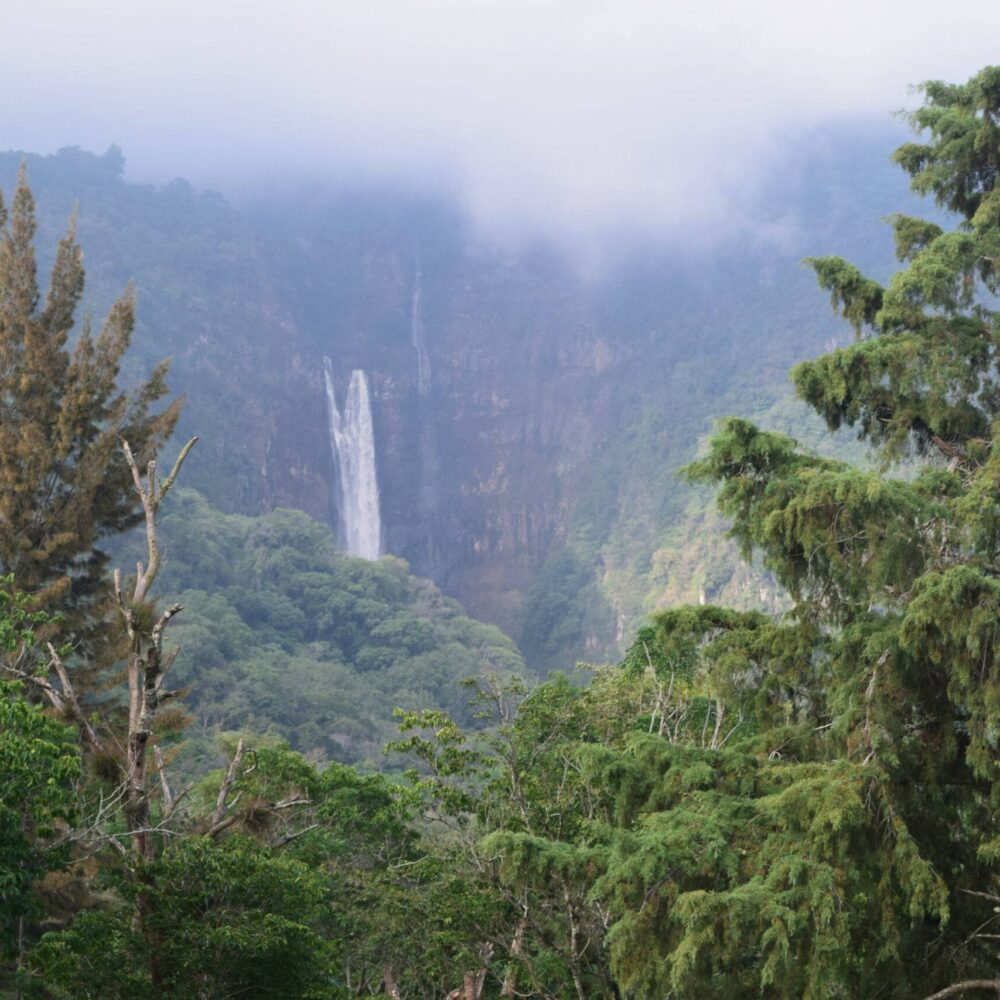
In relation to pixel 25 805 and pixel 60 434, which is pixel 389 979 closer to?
pixel 60 434

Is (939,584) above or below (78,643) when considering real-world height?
below

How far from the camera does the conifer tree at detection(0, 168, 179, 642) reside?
42.9 feet

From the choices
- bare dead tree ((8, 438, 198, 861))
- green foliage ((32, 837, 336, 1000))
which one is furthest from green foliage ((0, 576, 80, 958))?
green foliage ((32, 837, 336, 1000))

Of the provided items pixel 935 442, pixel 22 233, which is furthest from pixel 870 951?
pixel 22 233

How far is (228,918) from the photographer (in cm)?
705

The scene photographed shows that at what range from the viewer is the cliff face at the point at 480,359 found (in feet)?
326

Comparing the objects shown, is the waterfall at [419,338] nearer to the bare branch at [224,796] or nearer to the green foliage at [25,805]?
the bare branch at [224,796]

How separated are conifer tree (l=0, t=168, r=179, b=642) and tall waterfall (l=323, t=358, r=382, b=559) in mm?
87306

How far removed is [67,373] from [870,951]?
437 inches

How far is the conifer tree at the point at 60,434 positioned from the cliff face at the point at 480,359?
234ft

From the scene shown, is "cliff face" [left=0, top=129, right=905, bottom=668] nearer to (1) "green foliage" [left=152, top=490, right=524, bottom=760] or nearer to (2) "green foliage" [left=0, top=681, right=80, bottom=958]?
(1) "green foliage" [left=152, top=490, right=524, bottom=760]

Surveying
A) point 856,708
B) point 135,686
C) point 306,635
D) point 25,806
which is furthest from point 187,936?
point 306,635

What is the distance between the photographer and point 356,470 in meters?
106

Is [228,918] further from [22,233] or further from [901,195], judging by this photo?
[901,195]
